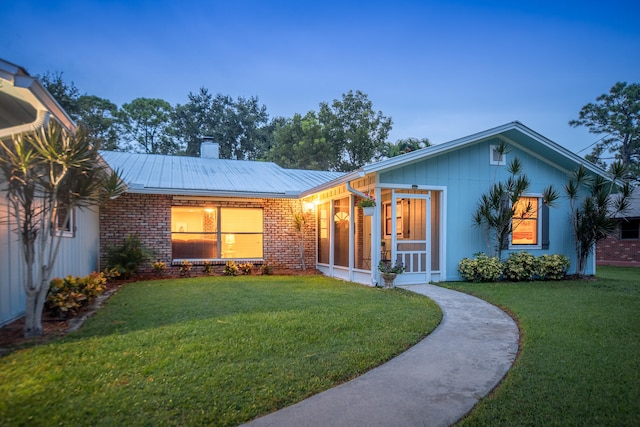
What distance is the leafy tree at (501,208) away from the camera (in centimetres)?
947

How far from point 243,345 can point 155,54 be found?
19064 mm

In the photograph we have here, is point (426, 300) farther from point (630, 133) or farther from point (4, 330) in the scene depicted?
point (630, 133)

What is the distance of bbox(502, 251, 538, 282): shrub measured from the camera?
960cm

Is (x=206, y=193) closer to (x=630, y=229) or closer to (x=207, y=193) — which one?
(x=207, y=193)

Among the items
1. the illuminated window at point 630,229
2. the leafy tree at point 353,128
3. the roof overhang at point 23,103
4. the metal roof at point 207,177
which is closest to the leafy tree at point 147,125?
the leafy tree at point 353,128

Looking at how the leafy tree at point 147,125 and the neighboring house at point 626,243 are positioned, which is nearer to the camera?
the neighboring house at point 626,243

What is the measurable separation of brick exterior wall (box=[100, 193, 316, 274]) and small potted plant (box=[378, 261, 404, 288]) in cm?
443

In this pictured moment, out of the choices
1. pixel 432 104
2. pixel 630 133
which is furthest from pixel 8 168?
pixel 630 133

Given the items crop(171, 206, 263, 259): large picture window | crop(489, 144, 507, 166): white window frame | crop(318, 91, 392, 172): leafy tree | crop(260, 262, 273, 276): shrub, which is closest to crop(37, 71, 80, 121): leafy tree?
crop(318, 91, 392, 172): leafy tree

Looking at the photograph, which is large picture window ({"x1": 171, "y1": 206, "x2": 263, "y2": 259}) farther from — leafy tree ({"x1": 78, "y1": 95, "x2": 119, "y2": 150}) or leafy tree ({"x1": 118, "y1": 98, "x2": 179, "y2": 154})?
leafy tree ({"x1": 118, "y1": 98, "x2": 179, "y2": 154})

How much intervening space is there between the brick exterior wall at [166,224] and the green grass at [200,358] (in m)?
4.56

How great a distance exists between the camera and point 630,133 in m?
28.8

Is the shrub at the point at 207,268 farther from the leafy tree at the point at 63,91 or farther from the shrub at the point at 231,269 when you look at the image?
the leafy tree at the point at 63,91

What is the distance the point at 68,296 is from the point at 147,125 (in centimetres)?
2757
